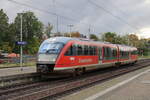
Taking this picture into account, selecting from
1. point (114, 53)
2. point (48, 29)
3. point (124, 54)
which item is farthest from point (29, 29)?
point (114, 53)

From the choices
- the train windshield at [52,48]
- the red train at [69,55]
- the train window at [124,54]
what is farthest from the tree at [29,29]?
the train windshield at [52,48]

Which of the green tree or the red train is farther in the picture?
the green tree

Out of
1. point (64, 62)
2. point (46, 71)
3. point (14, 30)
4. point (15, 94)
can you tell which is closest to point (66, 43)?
point (64, 62)

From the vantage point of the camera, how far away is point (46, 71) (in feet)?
47.1

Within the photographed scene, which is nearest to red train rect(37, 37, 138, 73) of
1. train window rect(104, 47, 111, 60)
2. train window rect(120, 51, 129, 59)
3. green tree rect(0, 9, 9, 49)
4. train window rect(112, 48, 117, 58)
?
train window rect(104, 47, 111, 60)

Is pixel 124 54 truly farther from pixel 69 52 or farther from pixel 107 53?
pixel 69 52

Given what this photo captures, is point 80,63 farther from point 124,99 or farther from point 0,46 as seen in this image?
point 0,46

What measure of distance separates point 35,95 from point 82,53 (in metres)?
7.73

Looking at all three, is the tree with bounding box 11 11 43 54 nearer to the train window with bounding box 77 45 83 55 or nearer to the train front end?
the train window with bounding box 77 45 83 55

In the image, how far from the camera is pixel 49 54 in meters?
14.6

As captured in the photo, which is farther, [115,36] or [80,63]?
[115,36]

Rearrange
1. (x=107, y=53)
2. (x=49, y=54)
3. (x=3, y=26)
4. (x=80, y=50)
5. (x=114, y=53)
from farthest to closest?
(x=3, y=26) → (x=114, y=53) → (x=107, y=53) → (x=80, y=50) → (x=49, y=54)

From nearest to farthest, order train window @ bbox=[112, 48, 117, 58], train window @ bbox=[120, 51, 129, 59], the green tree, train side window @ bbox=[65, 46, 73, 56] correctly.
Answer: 1. train side window @ bbox=[65, 46, 73, 56]
2. train window @ bbox=[112, 48, 117, 58]
3. train window @ bbox=[120, 51, 129, 59]
4. the green tree

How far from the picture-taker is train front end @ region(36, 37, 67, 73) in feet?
47.0
